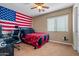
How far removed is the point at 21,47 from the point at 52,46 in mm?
561

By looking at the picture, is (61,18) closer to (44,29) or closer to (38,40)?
(44,29)

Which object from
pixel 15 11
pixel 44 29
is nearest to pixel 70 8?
pixel 44 29

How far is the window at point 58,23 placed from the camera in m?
1.64

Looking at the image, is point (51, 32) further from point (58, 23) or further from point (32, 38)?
point (32, 38)

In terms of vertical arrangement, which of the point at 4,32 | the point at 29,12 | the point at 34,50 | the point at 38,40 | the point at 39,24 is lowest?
the point at 34,50

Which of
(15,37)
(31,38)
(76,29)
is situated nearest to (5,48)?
(15,37)

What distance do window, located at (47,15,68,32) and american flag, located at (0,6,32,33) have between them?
38 cm

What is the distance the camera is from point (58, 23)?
66.6 inches

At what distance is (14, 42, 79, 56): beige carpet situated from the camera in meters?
1.62

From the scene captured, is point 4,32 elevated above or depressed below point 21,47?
above

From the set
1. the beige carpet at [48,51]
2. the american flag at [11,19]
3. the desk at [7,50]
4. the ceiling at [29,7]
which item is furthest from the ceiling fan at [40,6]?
the desk at [7,50]

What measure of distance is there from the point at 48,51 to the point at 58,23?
54 cm

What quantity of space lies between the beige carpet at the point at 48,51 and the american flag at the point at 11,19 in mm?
375

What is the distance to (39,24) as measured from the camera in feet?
5.79
